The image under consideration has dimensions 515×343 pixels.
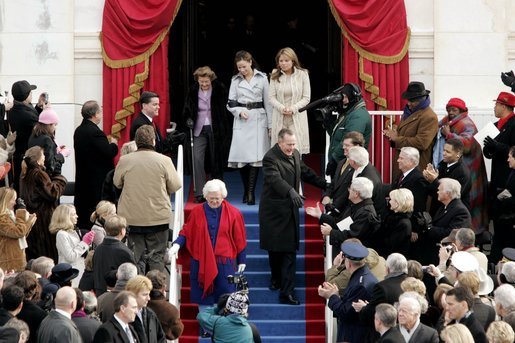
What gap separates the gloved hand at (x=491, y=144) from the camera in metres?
18.4

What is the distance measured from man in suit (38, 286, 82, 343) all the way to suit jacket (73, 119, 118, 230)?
15.5 feet

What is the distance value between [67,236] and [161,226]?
3.99 feet

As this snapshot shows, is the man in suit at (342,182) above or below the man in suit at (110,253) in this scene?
above

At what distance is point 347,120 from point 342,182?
1.18m

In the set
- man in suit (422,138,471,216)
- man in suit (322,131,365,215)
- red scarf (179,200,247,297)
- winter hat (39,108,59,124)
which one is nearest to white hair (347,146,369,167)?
man in suit (322,131,365,215)

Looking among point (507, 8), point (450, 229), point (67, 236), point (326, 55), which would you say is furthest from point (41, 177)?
point (326, 55)

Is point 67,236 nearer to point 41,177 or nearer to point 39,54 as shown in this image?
point 41,177

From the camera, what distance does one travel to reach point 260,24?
25.9m

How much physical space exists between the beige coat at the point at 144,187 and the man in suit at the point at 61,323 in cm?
349

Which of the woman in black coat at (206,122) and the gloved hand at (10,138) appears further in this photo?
the woman in black coat at (206,122)

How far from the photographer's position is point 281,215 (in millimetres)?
17969

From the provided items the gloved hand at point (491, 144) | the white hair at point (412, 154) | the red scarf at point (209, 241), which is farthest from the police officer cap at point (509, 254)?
the red scarf at point (209, 241)

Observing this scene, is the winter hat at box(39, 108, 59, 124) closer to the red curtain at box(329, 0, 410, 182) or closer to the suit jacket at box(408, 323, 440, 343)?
the red curtain at box(329, 0, 410, 182)

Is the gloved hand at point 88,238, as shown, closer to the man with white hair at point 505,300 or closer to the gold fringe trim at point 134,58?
the gold fringe trim at point 134,58
